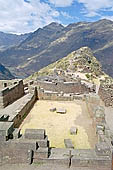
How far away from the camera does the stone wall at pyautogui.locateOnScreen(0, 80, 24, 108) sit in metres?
16.4

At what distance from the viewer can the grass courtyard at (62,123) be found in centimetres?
1047

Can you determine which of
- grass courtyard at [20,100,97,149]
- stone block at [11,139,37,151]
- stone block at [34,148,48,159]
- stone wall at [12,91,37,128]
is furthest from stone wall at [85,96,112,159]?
stone wall at [12,91,37,128]

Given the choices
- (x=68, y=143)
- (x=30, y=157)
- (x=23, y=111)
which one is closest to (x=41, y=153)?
(x=30, y=157)

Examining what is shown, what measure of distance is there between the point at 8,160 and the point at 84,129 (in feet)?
16.3

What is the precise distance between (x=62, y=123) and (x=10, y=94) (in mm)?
6972

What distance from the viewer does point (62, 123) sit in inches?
494

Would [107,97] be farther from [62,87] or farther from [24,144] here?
[24,144]

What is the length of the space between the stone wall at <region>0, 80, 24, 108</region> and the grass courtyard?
2.54 meters

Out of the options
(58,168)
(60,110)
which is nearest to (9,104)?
(60,110)

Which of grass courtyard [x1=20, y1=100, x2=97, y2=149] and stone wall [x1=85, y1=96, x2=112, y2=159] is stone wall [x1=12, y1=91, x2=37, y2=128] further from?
stone wall [x1=85, y1=96, x2=112, y2=159]

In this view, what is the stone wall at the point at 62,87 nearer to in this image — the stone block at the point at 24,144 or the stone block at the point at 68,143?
the stone block at the point at 68,143

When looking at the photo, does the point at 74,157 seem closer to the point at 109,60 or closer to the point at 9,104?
the point at 9,104

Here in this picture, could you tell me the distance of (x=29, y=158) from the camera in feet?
26.9

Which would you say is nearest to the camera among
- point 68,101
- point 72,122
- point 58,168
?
point 58,168
